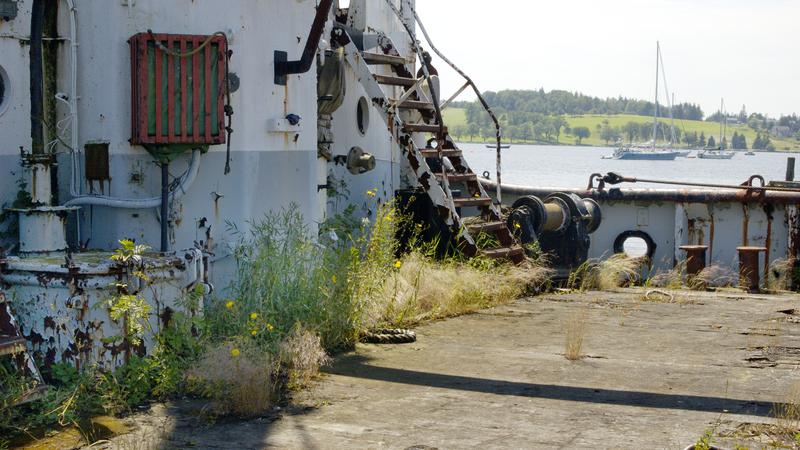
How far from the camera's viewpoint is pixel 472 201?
1347 cm

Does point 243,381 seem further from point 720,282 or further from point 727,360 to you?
point 720,282

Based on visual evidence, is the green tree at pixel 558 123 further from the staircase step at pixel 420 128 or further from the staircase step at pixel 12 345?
the staircase step at pixel 12 345

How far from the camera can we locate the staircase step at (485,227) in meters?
13.3

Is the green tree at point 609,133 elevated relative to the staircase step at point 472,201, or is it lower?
elevated

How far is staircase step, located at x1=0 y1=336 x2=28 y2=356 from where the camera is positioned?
22.1ft

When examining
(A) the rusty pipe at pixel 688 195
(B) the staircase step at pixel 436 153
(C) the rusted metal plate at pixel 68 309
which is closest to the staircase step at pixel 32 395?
(C) the rusted metal plate at pixel 68 309

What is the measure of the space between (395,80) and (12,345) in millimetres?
7848

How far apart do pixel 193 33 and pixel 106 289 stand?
7.93 feet

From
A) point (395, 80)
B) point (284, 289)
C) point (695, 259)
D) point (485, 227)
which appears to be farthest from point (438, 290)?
point (695, 259)

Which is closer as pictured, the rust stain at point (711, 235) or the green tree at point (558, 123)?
the rust stain at point (711, 235)

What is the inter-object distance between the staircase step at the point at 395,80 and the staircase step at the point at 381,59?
0.27 meters

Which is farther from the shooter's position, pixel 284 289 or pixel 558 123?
pixel 558 123

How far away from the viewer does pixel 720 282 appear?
700 inches

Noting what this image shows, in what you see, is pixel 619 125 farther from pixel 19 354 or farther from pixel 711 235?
pixel 19 354
